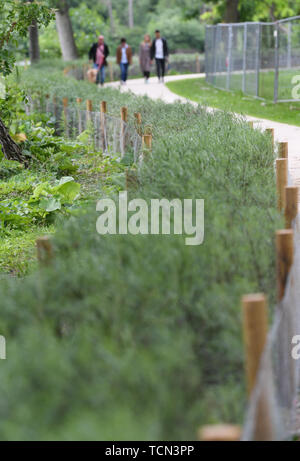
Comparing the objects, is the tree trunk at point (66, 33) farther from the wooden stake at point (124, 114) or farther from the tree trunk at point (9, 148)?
the wooden stake at point (124, 114)

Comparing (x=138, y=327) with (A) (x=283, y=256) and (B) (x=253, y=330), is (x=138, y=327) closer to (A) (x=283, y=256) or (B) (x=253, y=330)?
(B) (x=253, y=330)

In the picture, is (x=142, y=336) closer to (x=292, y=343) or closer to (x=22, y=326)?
(x=22, y=326)

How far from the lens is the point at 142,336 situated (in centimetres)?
311

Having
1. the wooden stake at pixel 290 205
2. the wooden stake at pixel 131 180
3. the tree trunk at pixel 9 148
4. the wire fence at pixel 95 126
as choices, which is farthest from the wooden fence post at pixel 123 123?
the wooden stake at pixel 290 205

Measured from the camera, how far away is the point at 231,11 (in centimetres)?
3281

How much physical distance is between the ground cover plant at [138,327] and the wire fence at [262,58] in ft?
47.7

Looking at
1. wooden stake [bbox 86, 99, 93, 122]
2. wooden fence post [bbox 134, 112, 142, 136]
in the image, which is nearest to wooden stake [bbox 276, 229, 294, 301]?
wooden fence post [bbox 134, 112, 142, 136]

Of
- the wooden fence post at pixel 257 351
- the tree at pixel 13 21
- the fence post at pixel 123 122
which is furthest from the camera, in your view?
the tree at pixel 13 21

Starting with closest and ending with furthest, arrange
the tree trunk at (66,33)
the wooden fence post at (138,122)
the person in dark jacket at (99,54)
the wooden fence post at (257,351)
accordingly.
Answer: the wooden fence post at (257,351) < the wooden fence post at (138,122) < the person in dark jacket at (99,54) < the tree trunk at (66,33)

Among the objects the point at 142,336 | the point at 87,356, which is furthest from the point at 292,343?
the point at 87,356

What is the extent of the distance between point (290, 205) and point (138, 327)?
1961 millimetres

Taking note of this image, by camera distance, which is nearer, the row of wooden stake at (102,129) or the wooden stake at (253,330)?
the wooden stake at (253,330)

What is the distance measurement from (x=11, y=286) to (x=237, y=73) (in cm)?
2072

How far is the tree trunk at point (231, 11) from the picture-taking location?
32688 mm
